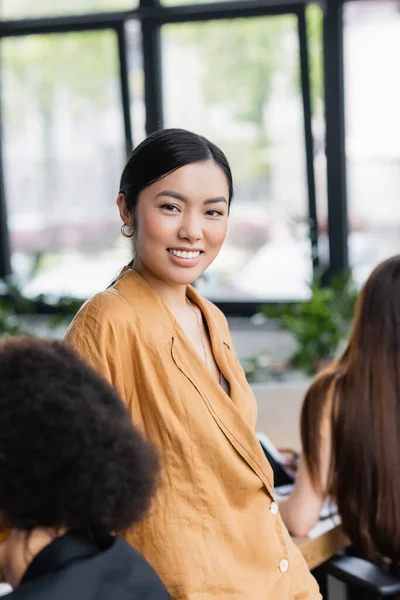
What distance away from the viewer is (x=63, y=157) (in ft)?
18.6

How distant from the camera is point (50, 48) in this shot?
217 inches

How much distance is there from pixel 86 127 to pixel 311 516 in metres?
3.95

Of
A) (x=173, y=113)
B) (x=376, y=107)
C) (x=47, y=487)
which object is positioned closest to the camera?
(x=47, y=487)

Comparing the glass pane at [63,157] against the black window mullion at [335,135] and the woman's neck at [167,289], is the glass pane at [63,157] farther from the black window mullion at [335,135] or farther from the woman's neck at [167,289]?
the woman's neck at [167,289]

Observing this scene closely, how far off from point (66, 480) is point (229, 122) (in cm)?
438

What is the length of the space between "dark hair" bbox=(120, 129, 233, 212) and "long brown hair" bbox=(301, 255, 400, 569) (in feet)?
1.79

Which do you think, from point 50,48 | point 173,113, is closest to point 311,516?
point 173,113

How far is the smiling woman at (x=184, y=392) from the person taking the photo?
52.6 inches

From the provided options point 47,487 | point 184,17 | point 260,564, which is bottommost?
point 260,564

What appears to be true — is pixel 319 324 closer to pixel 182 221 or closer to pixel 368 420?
pixel 368 420

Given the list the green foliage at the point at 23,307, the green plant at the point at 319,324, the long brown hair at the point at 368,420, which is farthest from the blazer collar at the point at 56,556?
the green foliage at the point at 23,307

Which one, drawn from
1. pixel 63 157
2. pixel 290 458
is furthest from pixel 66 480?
pixel 63 157

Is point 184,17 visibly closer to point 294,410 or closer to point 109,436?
point 294,410

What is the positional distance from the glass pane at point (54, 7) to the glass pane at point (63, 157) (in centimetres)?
14
